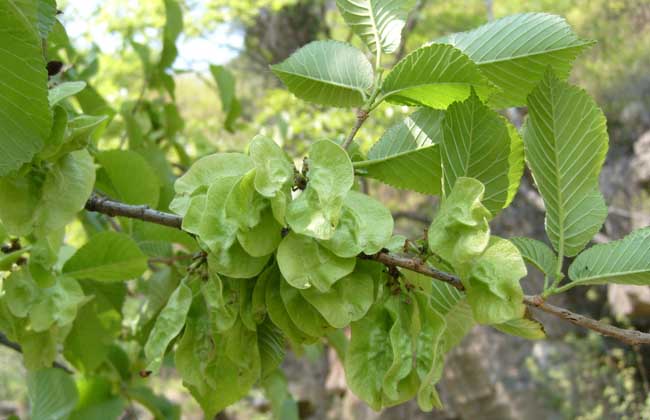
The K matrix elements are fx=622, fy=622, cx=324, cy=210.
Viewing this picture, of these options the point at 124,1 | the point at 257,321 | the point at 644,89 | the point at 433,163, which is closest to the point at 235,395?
the point at 257,321

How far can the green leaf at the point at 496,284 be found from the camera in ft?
1.56

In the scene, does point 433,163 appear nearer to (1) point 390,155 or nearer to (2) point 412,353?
(1) point 390,155

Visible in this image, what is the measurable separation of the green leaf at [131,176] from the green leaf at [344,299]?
0.45 meters

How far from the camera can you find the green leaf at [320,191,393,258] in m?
0.50

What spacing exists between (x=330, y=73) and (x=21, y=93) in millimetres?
324

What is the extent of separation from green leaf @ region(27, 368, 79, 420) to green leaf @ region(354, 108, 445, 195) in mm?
571

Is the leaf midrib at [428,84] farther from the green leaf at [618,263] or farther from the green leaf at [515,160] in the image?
the green leaf at [618,263]

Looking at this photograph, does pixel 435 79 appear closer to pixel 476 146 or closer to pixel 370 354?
pixel 476 146

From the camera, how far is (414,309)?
56cm

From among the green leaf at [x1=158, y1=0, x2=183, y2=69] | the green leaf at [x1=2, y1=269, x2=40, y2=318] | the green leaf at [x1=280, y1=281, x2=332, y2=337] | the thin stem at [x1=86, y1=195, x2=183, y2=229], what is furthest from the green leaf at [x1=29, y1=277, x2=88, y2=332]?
the green leaf at [x1=158, y1=0, x2=183, y2=69]

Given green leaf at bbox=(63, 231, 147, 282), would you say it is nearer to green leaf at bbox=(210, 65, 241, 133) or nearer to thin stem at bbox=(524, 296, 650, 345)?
thin stem at bbox=(524, 296, 650, 345)

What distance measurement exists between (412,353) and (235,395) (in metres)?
0.20

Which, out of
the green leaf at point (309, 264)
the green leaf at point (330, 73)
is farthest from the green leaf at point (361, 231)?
the green leaf at point (330, 73)

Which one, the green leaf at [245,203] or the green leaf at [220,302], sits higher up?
the green leaf at [245,203]
